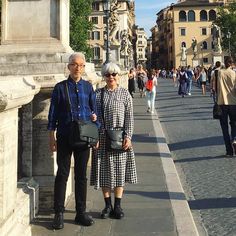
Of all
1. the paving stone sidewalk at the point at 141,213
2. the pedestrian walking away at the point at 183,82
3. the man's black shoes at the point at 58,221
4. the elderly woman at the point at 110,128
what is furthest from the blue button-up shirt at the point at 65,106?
the pedestrian walking away at the point at 183,82

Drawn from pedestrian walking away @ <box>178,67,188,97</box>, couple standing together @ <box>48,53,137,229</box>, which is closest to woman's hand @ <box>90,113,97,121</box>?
couple standing together @ <box>48,53,137,229</box>

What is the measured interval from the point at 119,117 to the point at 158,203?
4.54ft

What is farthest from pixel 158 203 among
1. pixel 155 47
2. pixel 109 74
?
pixel 155 47

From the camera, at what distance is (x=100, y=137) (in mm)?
5453

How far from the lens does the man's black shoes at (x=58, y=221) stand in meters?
4.98

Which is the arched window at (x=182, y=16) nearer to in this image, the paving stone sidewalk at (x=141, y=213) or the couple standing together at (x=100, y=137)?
the paving stone sidewalk at (x=141, y=213)

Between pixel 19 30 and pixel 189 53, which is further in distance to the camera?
pixel 189 53

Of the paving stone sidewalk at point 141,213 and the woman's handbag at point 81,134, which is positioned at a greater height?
the woman's handbag at point 81,134

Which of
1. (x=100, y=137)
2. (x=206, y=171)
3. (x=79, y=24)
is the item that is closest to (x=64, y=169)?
(x=100, y=137)

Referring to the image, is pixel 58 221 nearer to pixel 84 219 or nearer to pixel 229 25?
pixel 84 219

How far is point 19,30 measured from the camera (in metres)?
6.76

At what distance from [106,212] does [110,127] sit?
3.09ft

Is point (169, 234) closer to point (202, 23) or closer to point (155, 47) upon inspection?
point (202, 23)

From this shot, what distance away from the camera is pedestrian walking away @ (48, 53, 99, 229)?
492cm
